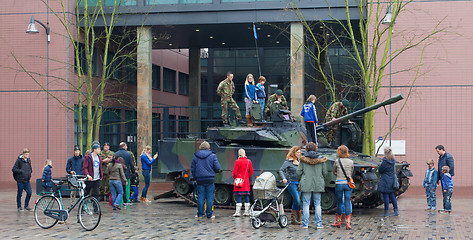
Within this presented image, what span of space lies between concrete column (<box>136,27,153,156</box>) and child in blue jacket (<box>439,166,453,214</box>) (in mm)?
15478

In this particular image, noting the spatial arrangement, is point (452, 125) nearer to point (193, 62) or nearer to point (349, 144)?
point (349, 144)

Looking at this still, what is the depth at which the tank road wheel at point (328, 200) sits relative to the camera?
61.3 feet

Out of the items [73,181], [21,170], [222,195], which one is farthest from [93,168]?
[222,195]

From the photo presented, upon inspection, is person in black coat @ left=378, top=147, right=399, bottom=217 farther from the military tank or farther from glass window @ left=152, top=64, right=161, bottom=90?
glass window @ left=152, top=64, right=161, bottom=90

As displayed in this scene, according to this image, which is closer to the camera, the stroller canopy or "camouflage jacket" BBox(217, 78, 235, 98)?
the stroller canopy

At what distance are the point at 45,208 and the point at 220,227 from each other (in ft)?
11.7

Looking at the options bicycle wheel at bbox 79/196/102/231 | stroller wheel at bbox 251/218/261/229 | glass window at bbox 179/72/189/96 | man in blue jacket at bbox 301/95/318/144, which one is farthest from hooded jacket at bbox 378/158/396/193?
glass window at bbox 179/72/189/96

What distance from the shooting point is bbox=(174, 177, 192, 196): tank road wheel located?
20.9 m

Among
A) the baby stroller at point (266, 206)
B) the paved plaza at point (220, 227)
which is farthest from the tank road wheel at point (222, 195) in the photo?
the baby stroller at point (266, 206)

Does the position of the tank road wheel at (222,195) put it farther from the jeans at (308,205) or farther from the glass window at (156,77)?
the glass window at (156,77)

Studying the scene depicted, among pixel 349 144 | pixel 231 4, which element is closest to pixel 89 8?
pixel 231 4

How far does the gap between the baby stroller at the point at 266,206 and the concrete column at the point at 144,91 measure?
15.7m

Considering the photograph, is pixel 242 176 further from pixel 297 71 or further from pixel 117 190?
pixel 297 71

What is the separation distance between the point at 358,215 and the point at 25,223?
7.71 metres
